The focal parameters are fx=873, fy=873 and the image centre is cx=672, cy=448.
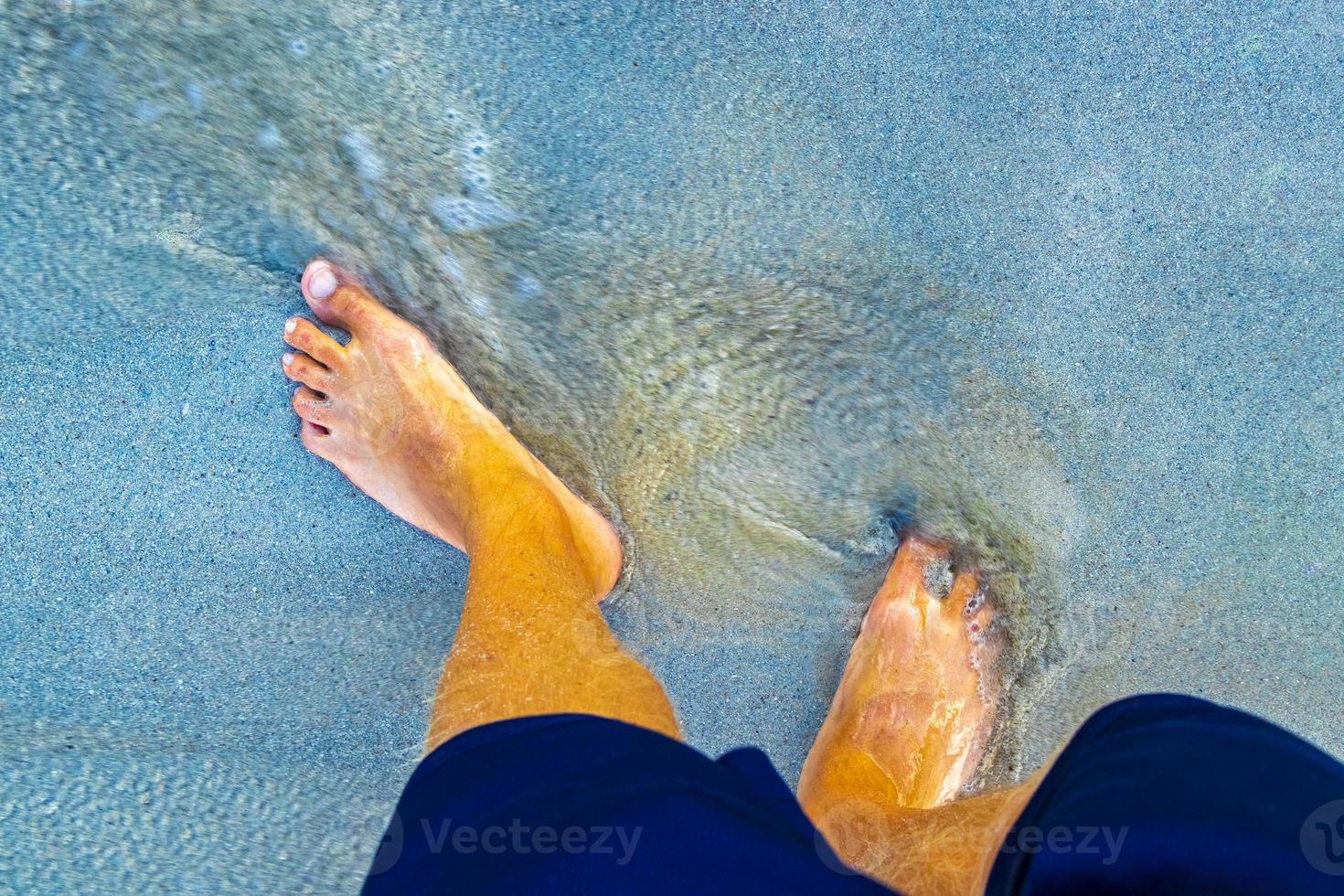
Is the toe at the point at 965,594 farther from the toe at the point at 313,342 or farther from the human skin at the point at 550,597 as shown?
the toe at the point at 313,342

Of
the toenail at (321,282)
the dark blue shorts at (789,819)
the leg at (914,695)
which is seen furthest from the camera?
the leg at (914,695)

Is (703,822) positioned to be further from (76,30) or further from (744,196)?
(76,30)

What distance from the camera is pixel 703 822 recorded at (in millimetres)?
1006

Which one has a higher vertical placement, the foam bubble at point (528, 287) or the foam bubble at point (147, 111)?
the foam bubble at point (147, 111)

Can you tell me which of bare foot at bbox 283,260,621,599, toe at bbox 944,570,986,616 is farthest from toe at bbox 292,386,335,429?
toe at bbox 944,570,986,616

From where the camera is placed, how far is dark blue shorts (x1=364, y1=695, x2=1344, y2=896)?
2.83 feet

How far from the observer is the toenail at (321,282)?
1465 mm

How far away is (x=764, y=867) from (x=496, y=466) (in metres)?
0.83

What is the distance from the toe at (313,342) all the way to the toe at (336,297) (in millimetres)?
28

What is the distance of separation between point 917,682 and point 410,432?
104 centimetres

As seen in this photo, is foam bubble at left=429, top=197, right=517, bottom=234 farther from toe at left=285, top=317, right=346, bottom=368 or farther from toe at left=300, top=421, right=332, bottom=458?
toe at left=300, top=421, right=332, bottom=458

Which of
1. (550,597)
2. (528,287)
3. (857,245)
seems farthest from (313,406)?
(857,245)

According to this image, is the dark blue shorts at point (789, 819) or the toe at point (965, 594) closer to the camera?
the dark blue shorts at point (789, 819)

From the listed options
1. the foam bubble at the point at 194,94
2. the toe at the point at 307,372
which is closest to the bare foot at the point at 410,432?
the toe at the point at 307,372
